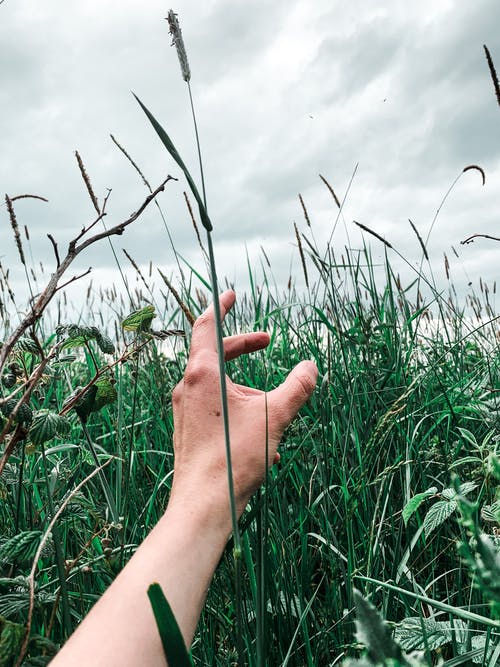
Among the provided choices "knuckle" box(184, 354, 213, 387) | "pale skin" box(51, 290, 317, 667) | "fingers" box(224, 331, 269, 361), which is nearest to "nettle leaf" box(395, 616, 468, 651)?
"pale skin" box(51, 290, 317, 667)

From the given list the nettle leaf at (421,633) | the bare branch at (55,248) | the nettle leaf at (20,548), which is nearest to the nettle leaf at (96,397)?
the nettle leaf at (20,548)

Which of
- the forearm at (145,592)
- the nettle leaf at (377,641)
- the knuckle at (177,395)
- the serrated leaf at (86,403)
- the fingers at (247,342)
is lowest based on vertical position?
the forearm at (145,592)

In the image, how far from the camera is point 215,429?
1.06m

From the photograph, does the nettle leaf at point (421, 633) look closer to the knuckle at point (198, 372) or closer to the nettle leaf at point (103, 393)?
the knuckle at point (198, 372)

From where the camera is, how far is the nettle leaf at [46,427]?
1.03 m

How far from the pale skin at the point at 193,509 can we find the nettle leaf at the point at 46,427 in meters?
0.22

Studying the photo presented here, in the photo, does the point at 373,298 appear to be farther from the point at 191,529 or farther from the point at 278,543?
the point at 191,529

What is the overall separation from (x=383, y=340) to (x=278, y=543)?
4.10 ft

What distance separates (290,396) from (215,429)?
0.18 m

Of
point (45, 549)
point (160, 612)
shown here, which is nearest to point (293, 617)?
point (45, 549)

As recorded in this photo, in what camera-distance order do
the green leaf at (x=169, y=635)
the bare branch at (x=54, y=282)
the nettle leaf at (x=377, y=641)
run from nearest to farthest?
the nettle leaf at (x=377, y=641) < the green leaf at (x=169, y=635) < the bare branch at (x=54, y=282)

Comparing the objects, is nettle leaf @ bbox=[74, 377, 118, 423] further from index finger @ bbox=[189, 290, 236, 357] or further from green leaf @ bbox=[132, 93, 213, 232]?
green leaf @ bbox=[132, 93, 213, 232]

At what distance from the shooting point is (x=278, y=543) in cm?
138

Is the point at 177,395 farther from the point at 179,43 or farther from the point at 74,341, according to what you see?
the point at 179,43
